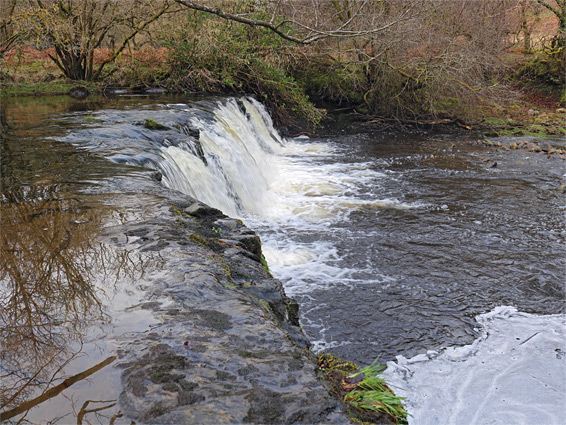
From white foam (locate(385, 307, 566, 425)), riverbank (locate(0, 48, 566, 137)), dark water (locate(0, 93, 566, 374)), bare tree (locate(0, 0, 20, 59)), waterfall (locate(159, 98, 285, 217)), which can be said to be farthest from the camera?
riverbank (locate(0, 48, 566, 137))

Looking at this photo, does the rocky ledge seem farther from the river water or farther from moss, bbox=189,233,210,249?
the river water

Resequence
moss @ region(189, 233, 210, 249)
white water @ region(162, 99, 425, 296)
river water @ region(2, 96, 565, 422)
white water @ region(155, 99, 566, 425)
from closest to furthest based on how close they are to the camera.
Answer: white water @ region(155, 99, 566, 425)
moss @ region(189, 233, 210, 249)
river water @ region(2, 96, 565, 422)
white water @ region(162, 99, 425, 296)

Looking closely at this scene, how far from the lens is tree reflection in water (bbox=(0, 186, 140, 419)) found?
2.61 m

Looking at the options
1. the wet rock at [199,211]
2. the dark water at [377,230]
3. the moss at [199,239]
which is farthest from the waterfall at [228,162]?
the moss at [199,239]

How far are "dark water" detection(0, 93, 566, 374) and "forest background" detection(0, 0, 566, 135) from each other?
171 inches

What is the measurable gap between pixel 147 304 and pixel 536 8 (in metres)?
23.5

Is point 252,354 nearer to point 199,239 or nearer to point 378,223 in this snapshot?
point 199,239

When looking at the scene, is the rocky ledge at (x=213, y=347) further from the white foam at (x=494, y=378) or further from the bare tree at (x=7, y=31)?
the bare tree at (x=7, y=31)

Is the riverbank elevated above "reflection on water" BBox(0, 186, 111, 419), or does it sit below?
above

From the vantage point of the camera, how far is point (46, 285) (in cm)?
348

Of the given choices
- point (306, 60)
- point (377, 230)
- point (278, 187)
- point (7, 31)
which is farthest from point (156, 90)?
point (377, 230)

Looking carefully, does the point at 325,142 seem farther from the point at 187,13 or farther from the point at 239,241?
the point at 239,241

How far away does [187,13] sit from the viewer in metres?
15.5

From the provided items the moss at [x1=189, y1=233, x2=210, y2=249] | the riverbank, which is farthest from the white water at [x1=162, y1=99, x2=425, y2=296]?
the riverbank
